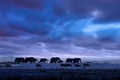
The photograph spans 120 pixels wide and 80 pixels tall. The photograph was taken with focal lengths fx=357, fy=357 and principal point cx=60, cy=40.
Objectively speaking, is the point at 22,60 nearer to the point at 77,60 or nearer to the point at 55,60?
the point at 55,60

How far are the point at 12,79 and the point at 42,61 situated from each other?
105813 millimetres

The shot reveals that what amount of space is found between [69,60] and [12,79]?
10311 cm

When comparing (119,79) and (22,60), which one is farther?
(22,60)

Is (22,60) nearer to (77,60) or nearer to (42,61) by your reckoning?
(42,61)

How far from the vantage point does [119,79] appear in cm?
4369

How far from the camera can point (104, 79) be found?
4497 cm

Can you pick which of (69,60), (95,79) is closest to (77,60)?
(69,60)

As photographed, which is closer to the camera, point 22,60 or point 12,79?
point 12,79

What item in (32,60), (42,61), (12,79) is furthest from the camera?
(42,61)

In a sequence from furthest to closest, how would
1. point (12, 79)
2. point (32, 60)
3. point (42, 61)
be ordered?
1. point (42, 61)
2. point (32, 60)
3. point (12, 79)

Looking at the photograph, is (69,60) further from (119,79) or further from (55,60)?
(119,79)

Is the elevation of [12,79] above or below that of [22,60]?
below

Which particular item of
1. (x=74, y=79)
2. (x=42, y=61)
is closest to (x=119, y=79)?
(x=74, y=79)

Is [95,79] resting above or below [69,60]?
below
